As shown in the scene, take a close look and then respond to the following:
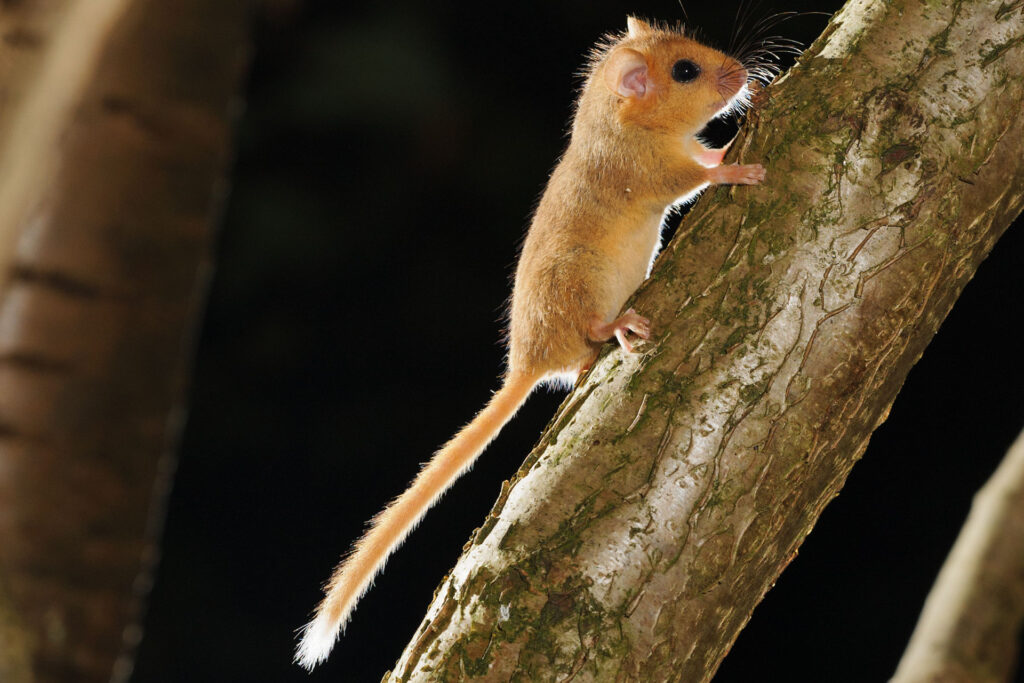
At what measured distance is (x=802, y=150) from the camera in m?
1.76

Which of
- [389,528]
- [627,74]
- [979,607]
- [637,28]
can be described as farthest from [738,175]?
[979,607]

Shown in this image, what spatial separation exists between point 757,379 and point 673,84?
1.24m

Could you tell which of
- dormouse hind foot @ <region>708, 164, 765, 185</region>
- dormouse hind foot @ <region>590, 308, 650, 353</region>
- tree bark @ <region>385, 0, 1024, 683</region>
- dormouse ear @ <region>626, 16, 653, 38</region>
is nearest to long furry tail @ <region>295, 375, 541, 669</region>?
tree bark @ <region>385, 0, 1024, 683</region>

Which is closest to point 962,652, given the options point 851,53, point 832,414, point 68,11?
point 832,414

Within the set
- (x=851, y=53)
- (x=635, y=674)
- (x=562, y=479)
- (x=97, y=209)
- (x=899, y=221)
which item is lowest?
(x=635, y=674)

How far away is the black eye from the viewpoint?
2594 millimetres

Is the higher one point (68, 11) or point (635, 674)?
point (68, 11)

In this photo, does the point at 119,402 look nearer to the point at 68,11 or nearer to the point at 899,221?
the point at 68,11

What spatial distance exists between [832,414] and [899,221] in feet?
1.22

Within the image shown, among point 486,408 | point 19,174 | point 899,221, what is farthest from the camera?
point 486,408

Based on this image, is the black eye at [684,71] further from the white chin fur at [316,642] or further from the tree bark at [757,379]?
the white chin fur at [316,642]

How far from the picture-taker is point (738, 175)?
1799 mm

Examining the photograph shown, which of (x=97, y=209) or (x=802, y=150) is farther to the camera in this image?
(x=802, y=150)

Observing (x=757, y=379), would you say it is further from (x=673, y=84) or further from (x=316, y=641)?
(x=673, y=84)
